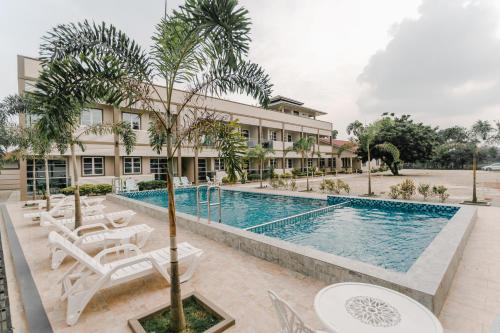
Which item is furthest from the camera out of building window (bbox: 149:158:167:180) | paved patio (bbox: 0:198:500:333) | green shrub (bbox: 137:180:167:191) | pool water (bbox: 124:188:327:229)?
building window (bbox: 149:158:167:180)

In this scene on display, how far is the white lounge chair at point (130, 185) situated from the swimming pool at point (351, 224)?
4389 millimetres

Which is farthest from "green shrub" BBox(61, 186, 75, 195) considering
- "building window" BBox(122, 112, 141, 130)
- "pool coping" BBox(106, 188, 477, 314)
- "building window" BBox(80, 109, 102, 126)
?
"pool coping" BBox(106, 188, 477, 314)

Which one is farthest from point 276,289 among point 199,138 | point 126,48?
point 126,48

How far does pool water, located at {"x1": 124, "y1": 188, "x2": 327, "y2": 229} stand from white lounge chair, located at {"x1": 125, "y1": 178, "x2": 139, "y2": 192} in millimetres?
1113

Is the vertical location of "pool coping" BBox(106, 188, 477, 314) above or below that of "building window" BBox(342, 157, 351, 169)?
below

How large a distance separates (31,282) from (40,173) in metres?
15.2

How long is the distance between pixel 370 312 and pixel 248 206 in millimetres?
10986

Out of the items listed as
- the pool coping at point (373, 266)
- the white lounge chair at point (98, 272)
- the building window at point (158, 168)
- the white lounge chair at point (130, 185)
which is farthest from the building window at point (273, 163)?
the white lounge chair at point (98, 272)

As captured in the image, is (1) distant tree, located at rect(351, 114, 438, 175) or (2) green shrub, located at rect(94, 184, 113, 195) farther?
(1) distant tree, located at rect(351, 114, 438, 175)

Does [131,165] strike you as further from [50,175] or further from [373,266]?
[373,266]

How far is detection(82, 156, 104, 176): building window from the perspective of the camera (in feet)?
56.2

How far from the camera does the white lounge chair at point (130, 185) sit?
55.7 feet

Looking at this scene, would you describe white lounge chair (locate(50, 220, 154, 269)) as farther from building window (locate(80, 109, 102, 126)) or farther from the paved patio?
building window (locate(80, 109, 102, 126))

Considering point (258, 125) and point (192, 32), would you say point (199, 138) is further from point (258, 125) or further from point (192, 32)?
point (258, 125)
